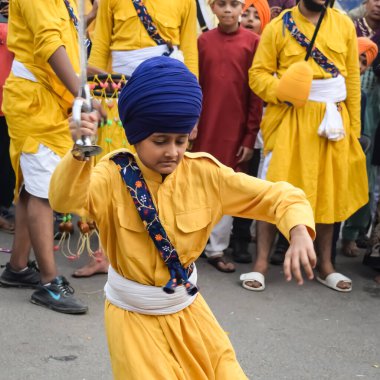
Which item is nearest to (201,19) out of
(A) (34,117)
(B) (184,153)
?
(A) (34,117)

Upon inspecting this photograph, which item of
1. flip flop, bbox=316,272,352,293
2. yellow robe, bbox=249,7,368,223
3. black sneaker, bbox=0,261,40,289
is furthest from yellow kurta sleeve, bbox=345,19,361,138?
black sneaker, bbox=0,261,40,289

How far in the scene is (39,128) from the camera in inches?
179

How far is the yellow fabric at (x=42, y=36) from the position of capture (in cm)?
429

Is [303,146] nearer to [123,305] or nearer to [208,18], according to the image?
[208,18]

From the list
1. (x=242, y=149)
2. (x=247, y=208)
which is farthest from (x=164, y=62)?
(x=242, y=149)

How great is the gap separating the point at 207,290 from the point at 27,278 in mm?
1183

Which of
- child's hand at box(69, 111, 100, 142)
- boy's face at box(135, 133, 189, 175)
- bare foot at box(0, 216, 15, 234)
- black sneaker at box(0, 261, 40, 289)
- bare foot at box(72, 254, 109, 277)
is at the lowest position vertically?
bare foot at box(0, 216, 15, 234)

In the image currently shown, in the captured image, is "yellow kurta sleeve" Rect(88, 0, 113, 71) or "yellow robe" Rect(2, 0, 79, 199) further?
"yellow kurta sleeve" Rect(88, 0, 113, 71)

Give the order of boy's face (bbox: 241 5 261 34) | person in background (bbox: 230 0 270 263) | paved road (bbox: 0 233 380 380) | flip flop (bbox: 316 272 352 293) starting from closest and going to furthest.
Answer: paved road (bbox: 0 233 380 380), flip flop (bbox: 316 272 352 293), person in background (bbox: 230 0 270 263), boy's face (bbox: 241 5 261 34)

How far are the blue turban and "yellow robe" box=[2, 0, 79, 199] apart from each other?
6.01 ft

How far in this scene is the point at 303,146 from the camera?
527cm

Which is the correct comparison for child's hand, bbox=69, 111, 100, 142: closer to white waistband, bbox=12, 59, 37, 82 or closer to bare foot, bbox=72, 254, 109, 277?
white waistband, bbox=12, 59, 37, 82

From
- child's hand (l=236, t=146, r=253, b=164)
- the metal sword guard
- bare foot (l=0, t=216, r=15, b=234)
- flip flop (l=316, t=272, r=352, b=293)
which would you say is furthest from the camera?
bare foot (l=0, t=216, r=15, b=234)

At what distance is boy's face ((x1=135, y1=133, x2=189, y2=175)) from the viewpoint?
266 centimetres
